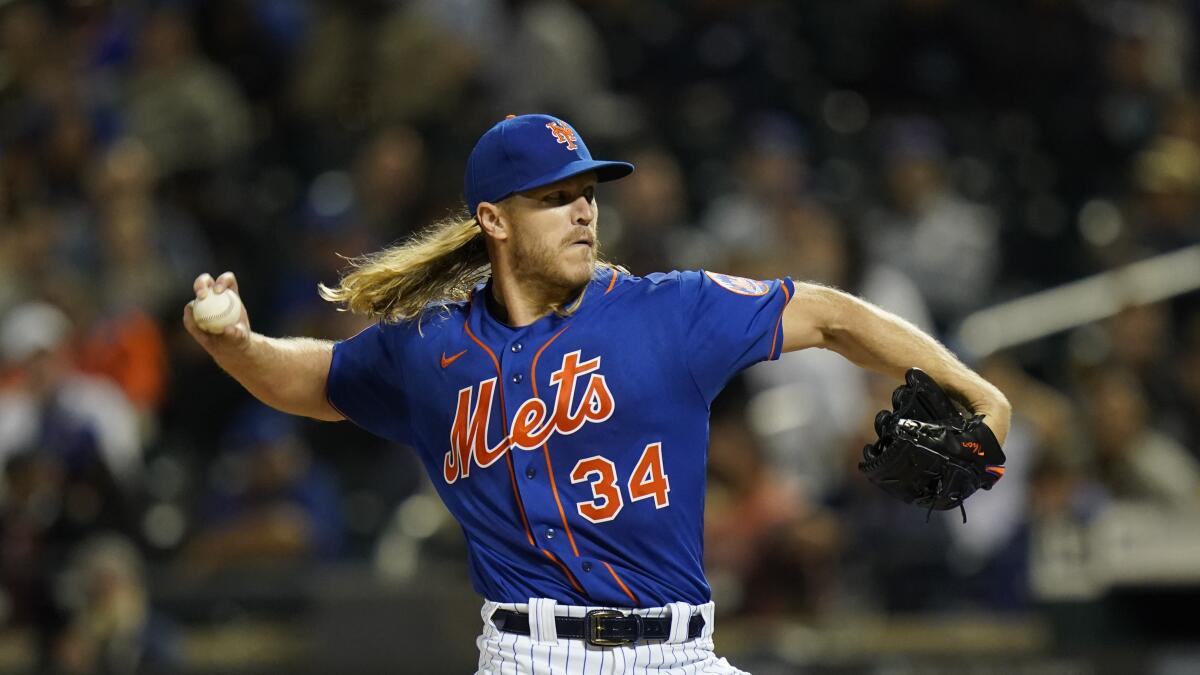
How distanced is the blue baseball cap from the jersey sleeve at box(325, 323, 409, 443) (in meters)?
0.48

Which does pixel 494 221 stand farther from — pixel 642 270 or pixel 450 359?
pixel 642 270

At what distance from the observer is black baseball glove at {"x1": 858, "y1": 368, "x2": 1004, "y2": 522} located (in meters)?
4.00

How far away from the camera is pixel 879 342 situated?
13.5 ft

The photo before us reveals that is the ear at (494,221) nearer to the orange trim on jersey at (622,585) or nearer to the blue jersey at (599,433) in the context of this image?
the blue jersey at (599,433)

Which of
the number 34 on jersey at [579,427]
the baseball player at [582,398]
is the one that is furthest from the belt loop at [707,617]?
the number 34 on jersey at [579,427]

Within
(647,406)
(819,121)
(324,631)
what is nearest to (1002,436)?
(647,406)

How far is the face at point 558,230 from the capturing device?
4.19 metres

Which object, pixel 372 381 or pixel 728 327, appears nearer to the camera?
pixel 728 327

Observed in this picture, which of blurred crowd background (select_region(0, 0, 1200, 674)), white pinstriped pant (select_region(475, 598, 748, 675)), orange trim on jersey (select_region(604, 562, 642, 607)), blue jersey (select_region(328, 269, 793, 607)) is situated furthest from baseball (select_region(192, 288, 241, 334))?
blurred crowd background (select_region(0, 0, 1200, 674))

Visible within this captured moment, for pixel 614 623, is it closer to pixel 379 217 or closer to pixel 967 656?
pixel 967 656

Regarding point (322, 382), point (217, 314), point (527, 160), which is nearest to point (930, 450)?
point (527, 160)

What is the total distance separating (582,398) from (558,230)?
16.6 inches

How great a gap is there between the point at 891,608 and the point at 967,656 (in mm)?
547

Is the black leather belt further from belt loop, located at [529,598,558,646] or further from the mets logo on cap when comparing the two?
the mets logo on cap
